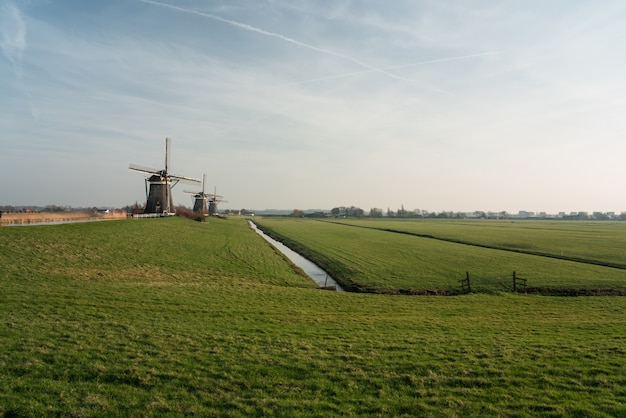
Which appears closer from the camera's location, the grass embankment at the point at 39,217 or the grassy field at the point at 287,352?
the grassy field at the point at 287,352

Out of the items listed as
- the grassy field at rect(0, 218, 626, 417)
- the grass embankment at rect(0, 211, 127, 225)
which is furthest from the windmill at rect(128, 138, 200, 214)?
the grassy field at rect(0, 218, 626, 417)

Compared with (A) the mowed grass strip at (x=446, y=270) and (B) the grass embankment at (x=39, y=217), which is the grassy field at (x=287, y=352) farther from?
(B) the grass embankment at (x=39, y=217)

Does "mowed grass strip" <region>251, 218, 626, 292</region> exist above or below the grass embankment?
below

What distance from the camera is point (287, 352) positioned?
10812 mm

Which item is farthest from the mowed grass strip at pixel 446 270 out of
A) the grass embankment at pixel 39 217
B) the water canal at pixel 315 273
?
the grass embankment at pixel 39 217

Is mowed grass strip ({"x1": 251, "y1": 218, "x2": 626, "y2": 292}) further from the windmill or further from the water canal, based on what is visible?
the windmill

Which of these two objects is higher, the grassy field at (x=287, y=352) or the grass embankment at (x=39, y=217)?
the grass embankment at (x=39, y=217)

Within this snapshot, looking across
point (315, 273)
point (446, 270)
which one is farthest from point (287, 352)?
point (446, 270)

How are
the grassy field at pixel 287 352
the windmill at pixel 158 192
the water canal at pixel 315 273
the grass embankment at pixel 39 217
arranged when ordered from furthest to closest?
the windmill at pixel 158 192
the grass embankment at pixel 39 217
the water canal at pixel 315 273
the grassy field at pixel 287 352

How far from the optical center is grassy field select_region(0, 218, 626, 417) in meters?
7.70

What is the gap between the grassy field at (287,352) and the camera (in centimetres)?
770

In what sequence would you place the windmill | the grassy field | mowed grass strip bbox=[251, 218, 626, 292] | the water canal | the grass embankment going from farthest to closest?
the windmill, the grass embankment, the water canal, mowed grass strip bbox=[251, 218, 626, 292], the grassy field

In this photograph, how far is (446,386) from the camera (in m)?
8.82

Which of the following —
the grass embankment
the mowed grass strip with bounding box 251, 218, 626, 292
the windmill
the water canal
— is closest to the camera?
the mowed grass strip with bounding box 251, 218, 626, 292
